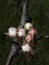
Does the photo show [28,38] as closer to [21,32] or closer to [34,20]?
[21,32]

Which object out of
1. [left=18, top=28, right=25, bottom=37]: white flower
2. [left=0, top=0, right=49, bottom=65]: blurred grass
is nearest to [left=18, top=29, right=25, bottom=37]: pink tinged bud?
[left=18, top=28, right=25, bottom=37]: white flower

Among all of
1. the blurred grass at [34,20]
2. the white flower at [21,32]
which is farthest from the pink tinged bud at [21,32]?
the blurred grass at [34,20]

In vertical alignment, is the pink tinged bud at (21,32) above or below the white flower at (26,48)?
above

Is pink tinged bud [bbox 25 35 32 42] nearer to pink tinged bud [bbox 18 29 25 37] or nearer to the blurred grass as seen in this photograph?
pink tinged bud [bbox 18 29 25 37]

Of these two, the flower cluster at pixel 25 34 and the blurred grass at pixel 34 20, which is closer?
the flower cluster at pixel 25 34

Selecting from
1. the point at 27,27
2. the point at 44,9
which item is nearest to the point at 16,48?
the point at 27,27

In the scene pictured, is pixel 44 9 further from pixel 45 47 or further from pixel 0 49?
pixel 0 49

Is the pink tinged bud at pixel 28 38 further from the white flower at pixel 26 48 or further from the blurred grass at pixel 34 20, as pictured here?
the blurred grass at pixel 34 20

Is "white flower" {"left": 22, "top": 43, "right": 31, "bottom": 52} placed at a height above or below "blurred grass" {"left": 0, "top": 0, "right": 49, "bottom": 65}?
below

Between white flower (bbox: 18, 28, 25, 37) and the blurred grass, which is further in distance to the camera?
the blurred grass
